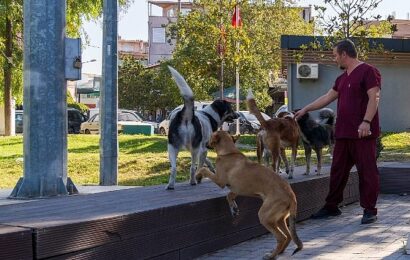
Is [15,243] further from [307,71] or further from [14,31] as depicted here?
[14,31]

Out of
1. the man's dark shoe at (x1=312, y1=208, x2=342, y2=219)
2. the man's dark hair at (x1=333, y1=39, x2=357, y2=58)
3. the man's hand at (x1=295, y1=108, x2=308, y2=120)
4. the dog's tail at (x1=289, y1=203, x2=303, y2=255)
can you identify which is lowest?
the man's dark shoe at (x1=312, y1=208, x2=342, y2=219)

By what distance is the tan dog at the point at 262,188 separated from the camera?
5645 millimetres

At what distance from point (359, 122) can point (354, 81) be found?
18.7 inches

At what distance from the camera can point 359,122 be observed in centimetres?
730

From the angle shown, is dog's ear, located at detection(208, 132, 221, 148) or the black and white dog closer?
dog's ear, located at detection(208, 132, 221, 148)

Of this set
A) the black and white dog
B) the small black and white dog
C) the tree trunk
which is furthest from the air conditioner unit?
the black and white dog

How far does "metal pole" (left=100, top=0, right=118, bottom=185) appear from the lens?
10.4 meters

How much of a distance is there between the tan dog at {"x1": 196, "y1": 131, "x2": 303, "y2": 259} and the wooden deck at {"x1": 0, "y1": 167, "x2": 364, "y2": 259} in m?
0.25

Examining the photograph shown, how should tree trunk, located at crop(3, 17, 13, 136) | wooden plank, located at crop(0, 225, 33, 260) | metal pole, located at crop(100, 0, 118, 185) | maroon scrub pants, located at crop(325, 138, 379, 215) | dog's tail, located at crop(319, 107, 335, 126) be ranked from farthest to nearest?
tree trunk, located at crop(3, 17, 13, 136) < metal pole, located at crop(100, 0, 118, 185) < dog's tail, located at crop(319, 107, 335, 126) < maroon scrub pants, located at crop(325, 138, 379, 215) < wooden plank, located at crop(0, 225, 33, 260)

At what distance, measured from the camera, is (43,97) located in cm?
688

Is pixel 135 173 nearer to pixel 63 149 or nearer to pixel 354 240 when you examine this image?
pixel 63 149

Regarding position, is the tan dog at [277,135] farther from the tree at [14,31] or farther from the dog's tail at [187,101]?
the tree at [14,31]

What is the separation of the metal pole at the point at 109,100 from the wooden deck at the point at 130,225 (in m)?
3.40

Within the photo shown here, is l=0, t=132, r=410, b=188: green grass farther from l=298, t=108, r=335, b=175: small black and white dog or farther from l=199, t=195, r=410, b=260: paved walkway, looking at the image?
l=199, t=195, r=410, b=260: paved walkway
